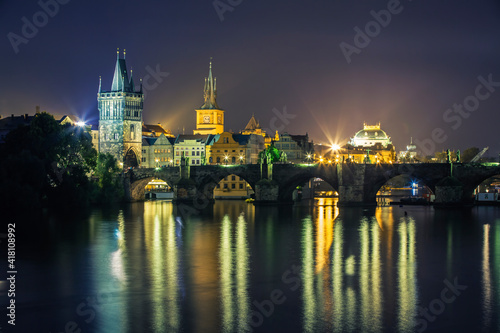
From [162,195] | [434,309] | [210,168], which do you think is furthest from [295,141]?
[434,309]

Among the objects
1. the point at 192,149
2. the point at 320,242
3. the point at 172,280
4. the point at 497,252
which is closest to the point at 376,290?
the point at 172,280

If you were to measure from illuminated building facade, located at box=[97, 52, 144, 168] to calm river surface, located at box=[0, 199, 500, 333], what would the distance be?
2667 inches

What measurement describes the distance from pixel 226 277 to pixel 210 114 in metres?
131

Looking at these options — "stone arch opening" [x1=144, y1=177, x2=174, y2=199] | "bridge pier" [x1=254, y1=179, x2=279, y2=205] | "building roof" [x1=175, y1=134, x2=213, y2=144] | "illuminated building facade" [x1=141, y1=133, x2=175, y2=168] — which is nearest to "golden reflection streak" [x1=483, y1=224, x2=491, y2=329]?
"bridge pier" [x1=254, y1=179, x2=279, y2=205]

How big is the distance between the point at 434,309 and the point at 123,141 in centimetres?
11023

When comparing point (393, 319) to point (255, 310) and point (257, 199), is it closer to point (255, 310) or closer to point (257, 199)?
point (255, 310)

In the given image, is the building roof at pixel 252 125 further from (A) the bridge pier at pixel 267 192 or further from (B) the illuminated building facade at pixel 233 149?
(A) the bridge pier at pixel 267 192

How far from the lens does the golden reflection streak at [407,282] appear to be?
30.5 metres

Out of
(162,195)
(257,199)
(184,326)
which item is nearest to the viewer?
(184,326)

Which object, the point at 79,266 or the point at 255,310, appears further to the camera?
the point at 79,266

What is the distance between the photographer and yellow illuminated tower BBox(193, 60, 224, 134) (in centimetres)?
16750

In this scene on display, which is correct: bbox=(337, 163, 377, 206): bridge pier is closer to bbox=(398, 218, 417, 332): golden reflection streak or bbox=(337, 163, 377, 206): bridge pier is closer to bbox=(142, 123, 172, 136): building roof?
bbox=(398, 218, 417, 332): golden reflection streak

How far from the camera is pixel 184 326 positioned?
29.5 meters

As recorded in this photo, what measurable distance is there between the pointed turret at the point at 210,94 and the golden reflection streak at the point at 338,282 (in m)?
112
